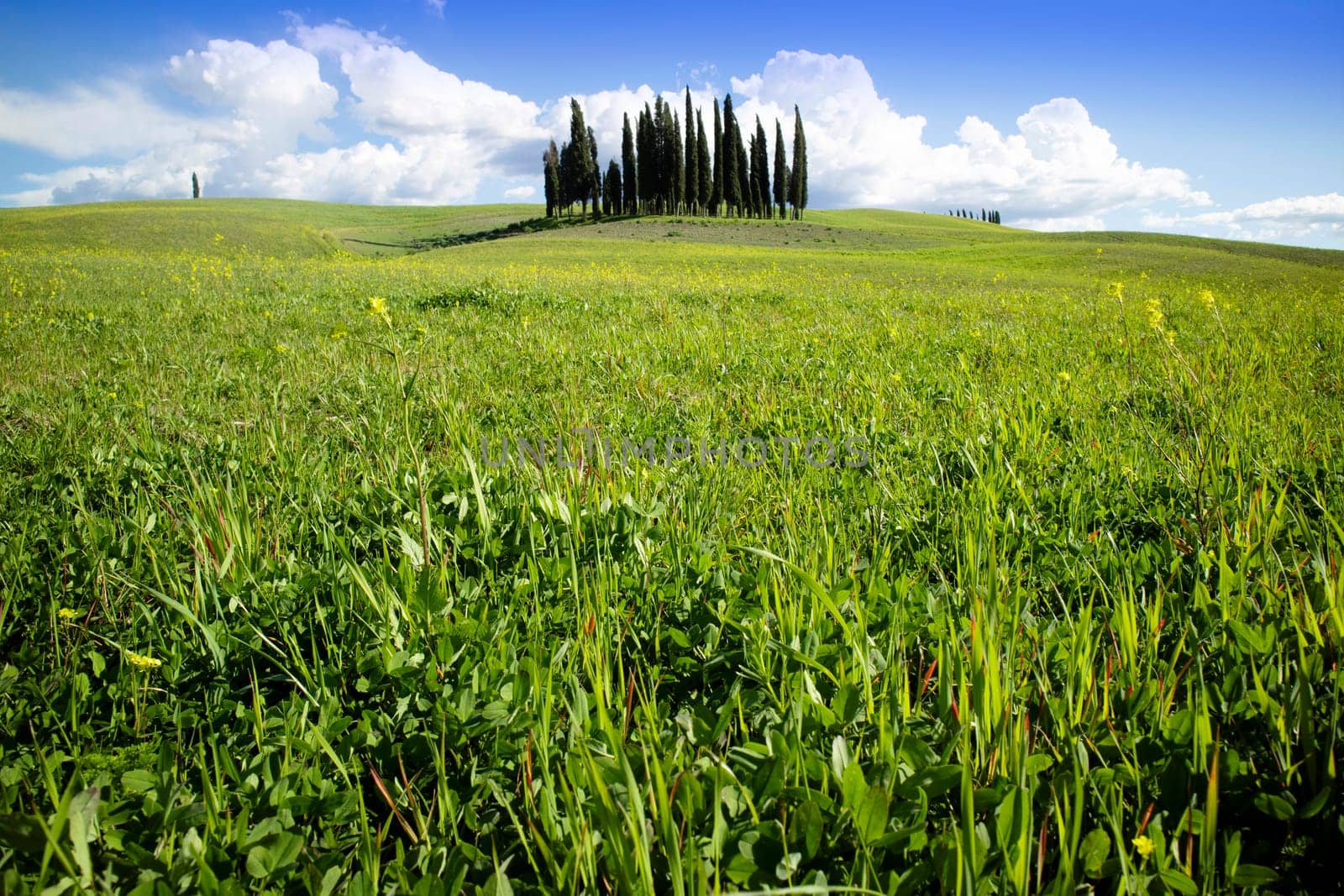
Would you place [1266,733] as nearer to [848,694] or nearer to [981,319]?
[848,694]

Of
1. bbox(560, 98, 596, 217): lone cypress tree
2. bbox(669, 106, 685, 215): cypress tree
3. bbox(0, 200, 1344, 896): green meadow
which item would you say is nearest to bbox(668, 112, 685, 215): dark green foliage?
bbox(669, 106, 685, 215): cypress tree

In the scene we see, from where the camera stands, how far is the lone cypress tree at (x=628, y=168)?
7131 cm

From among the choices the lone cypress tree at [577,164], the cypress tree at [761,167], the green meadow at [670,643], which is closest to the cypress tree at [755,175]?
the cypress tree at [761,167]

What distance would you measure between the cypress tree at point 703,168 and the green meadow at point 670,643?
71059 millimetres

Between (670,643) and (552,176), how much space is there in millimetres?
80477

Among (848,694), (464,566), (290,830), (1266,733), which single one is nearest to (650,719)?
(848,694)

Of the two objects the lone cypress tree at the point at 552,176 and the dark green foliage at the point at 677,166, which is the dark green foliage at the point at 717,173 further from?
the lone cypress tree at the point at 552,176

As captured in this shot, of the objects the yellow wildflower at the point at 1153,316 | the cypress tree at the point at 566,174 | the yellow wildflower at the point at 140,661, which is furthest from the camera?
the cypress tree at the point at 566,174

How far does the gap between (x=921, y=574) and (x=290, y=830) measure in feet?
5.59

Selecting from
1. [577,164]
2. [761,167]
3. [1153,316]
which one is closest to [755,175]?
[761,167]

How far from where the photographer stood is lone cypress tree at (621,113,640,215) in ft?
234

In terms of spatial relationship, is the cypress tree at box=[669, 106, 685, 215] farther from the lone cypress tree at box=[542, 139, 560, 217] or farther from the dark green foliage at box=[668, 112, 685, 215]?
the lone cypress tree at box=[542, 139, 560, 217]

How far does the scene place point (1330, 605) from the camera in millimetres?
1479

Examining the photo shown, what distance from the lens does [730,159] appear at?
69250 mm
